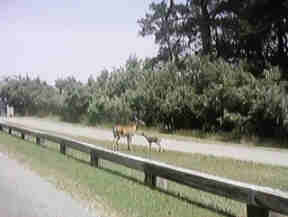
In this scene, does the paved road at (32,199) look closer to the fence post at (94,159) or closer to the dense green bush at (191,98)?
the fence post at (94,159)

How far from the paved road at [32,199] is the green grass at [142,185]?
0.39 meters

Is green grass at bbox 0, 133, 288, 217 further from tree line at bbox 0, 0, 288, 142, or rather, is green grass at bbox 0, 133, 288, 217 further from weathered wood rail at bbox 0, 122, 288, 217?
tree line at bbox 0, 0, 288, 142

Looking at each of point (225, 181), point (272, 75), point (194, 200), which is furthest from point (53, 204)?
point (272, 75)

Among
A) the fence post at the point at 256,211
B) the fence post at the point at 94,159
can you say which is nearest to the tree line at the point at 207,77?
the fence post at the point at 94,159

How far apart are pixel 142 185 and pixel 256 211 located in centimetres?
350

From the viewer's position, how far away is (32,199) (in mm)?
7070

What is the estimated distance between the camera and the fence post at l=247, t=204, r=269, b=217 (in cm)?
521

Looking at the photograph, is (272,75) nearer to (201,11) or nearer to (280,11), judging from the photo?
(280,11)

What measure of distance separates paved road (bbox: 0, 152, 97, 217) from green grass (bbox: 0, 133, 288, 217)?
0.39 m

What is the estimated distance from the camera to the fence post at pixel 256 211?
17.1ft

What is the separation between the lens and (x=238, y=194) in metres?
5.66

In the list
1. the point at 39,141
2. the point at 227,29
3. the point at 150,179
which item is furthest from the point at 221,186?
the point at 227,29

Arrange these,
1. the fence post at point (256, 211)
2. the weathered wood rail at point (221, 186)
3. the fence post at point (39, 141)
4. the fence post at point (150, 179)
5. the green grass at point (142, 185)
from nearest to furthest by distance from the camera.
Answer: the weathered wood rail at point (221, 186) < the fence post at point (256, 211) < the green grass at point (142, 185) < the fence post at point (150, 179) < the fence post at point (39, 141)

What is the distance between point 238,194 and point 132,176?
14.5ft
